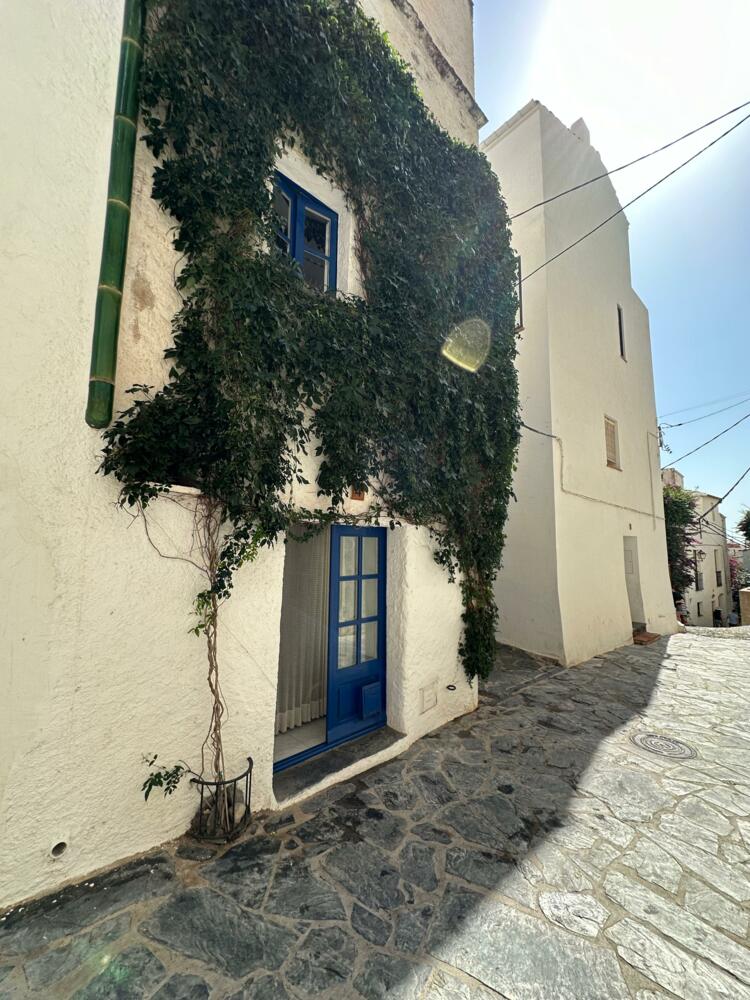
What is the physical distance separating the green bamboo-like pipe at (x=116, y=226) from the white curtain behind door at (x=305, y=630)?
8.29 feet

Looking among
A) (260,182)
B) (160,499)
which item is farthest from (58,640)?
(260,182)

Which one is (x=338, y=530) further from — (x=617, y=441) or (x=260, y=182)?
(x=617, y=441)

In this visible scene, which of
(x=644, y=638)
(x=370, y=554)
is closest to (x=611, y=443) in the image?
(x=644, y=638)

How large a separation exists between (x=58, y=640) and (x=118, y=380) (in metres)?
1.69

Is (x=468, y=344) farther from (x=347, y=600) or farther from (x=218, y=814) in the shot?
(x=218, y=814)

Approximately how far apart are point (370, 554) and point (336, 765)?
2.04 metres

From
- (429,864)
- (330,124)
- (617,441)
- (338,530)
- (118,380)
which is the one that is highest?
(330,124)

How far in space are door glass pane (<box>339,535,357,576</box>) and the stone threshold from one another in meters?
1.70

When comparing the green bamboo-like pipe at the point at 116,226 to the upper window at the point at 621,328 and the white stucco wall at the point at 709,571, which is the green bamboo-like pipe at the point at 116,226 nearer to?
the upper window at the point at 621,328

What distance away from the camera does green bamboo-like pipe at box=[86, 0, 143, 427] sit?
8.67 feet

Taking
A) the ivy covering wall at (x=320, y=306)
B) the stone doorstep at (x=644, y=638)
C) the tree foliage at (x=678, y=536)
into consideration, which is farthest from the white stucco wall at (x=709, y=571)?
the ivy covering wall at (x=320, y=306)

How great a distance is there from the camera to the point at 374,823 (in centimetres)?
315

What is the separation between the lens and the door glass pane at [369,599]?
453 cm

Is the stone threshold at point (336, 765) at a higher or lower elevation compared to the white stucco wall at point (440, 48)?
lower
